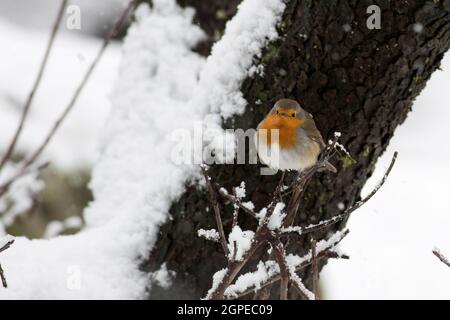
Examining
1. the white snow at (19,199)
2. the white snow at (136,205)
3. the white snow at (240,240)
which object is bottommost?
the white snow at (240,240)

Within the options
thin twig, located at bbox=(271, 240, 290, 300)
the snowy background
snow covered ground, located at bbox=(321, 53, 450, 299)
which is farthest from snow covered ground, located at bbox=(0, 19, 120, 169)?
thin twig, located at bbox=(271, 240, 290, 300)

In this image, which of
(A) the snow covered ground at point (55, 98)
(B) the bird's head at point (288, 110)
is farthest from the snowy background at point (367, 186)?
(B) the bird's head at point (288, 110)

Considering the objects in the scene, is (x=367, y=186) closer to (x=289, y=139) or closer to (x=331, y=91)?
(x=289, y=139)

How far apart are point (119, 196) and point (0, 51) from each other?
3.41m

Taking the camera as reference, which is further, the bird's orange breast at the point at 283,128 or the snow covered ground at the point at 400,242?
the snow covered ground at the point at 400,242

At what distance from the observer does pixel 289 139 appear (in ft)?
6.41

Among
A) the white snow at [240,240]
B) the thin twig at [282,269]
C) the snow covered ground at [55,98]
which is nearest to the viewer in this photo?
the thin twig at [282,269]

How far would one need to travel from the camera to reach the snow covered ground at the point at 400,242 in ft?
14.5

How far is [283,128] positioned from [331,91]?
0.82 ft

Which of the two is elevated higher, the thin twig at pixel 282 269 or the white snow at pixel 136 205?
the white snow at pixel 136 205

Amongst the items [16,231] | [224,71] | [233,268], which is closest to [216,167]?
[224,71]

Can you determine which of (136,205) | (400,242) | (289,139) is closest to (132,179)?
(136,205)

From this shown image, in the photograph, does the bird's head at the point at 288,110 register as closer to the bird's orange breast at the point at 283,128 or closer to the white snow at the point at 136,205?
the bird's orange breast at the point at 283,128

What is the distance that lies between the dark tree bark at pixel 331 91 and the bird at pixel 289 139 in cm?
4
